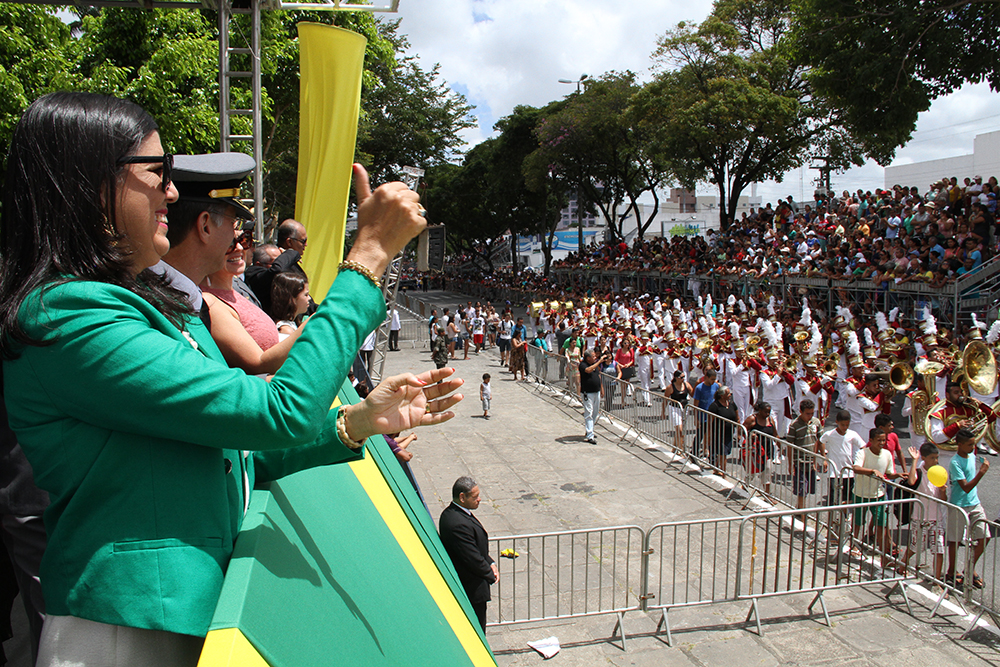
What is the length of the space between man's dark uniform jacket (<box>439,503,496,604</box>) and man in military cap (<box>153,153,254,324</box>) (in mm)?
3890

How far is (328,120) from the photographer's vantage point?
3.96 metres

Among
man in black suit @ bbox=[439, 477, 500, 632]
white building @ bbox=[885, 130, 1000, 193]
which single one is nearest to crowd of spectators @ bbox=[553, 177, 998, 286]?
man in black suit @ bbox=[439, 477, 500, 632]

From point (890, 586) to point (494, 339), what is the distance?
19.7 meters

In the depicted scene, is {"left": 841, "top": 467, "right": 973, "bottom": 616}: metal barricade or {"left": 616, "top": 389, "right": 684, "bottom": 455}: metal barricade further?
{"left": 616, "top": 389, "right": 684, "bottom": 455}: metal barricade

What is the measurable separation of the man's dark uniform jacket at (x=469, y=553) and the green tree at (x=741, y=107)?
2274 cm

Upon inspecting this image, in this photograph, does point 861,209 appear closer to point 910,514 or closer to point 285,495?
point 910,514

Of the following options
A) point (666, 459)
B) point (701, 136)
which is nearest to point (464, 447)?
point (666, 459)

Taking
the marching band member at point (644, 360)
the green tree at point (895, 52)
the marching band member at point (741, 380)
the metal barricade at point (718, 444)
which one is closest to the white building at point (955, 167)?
the green tree at point (895, 52)

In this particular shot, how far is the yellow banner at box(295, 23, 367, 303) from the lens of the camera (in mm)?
3875

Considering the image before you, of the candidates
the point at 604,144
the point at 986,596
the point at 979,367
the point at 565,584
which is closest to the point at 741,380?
the point at 979,367

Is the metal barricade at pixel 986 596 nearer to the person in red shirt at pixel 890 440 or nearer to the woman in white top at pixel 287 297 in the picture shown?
the person in red shirt at pixel 890 440

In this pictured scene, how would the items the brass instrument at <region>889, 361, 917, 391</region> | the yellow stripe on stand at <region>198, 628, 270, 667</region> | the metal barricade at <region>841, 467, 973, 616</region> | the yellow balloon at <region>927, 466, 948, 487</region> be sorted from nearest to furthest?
the yellow stripe on stand at <region>198, 628, 270, 667</region> → the metal barricade at <region>841, 467, 973, 616</region> → the yellow balloon at <region>927, 466, 948, 487</region> → the brass instrument at <region>889, 361, 917, 391</region>

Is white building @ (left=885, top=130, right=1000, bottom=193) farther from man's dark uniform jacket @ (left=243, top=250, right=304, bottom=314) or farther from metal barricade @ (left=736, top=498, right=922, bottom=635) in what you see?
man's dark uniform jacket @ (left=243, top=250, right=304, bottom=314)

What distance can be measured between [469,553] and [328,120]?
116 inches
